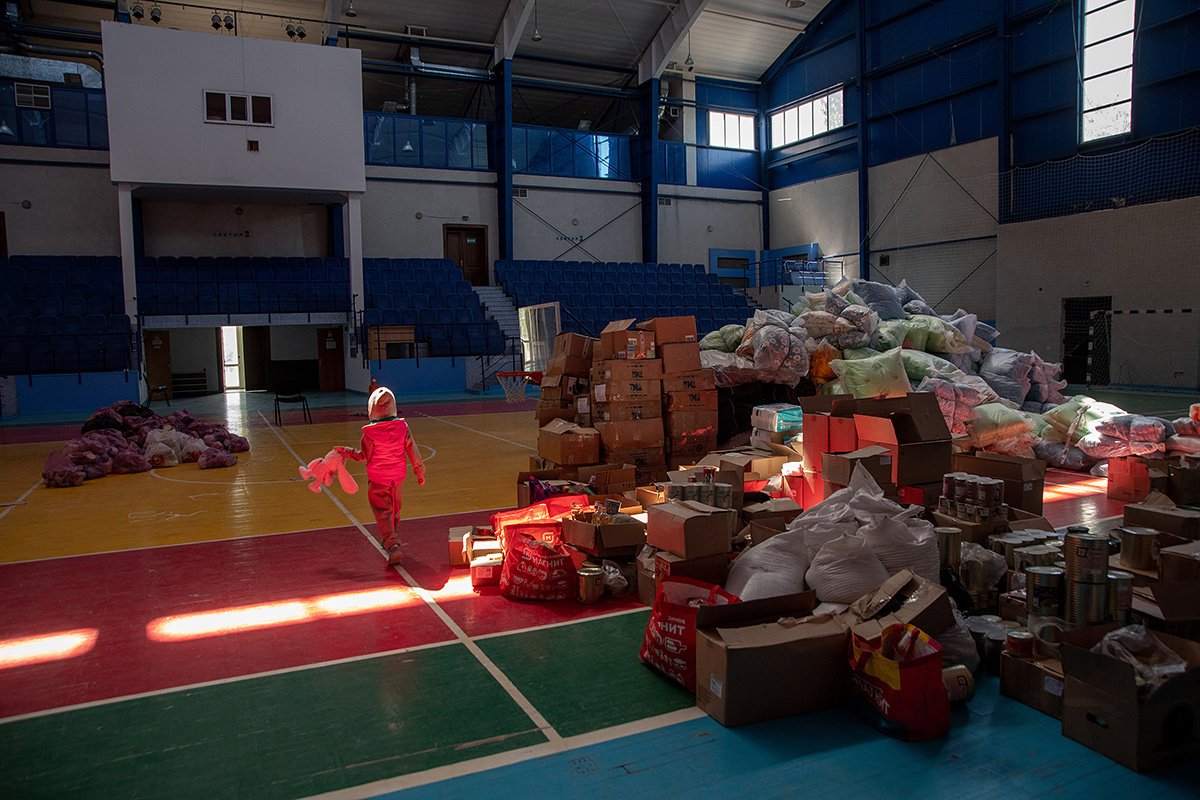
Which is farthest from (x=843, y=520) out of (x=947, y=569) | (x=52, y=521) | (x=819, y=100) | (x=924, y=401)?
(x=819, y=100)

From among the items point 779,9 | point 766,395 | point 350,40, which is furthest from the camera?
point 779,9

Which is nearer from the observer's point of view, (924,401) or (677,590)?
(677,590)

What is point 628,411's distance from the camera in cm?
718

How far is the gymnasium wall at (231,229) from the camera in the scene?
64.1 ft

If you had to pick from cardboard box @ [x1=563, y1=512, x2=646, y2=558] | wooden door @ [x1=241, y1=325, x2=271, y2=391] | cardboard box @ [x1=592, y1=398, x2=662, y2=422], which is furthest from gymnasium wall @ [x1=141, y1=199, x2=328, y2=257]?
cardboard box @ [x1=563, y1=512, x2=646, y2=558]

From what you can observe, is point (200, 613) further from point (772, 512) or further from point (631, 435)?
point (631, 435)

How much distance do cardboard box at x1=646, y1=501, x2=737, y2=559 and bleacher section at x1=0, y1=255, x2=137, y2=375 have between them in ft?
51.0

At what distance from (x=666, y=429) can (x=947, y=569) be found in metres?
3.66

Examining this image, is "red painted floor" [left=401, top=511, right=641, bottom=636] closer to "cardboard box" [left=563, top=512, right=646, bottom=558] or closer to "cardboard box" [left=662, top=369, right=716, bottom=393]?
"cardboard box" [left=563, top=512, right=646, bottom=558]

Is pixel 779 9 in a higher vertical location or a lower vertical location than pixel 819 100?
higher

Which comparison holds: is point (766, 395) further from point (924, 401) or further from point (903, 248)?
point (903, 248)

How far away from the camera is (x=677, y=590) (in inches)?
140

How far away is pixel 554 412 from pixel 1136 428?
5520 millimetres

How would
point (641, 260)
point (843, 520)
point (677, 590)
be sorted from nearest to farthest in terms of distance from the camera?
point (677, 590), point (843, 520), point (641, 260)
